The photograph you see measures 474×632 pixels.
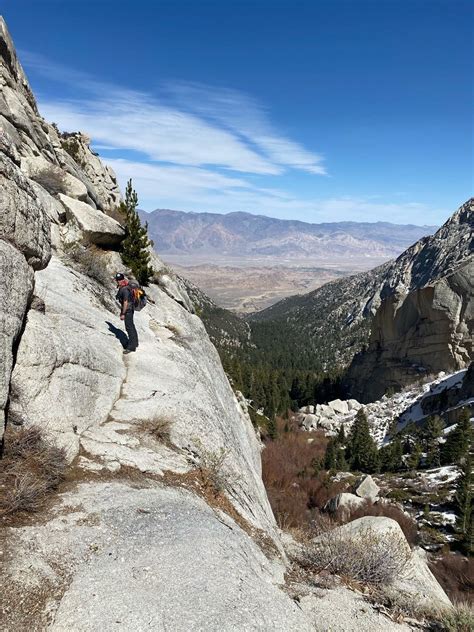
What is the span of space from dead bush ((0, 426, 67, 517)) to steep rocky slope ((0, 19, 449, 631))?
18 cm

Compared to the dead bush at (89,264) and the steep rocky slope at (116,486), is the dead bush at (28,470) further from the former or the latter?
the dead bush at (89,264)

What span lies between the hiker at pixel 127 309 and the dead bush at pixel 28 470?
19.5 ft

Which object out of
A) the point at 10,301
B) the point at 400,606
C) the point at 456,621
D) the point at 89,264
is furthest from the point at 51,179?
the point at 456,621

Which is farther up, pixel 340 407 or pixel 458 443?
pixel 458 443

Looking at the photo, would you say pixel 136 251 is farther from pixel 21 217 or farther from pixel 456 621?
pixel 456 621

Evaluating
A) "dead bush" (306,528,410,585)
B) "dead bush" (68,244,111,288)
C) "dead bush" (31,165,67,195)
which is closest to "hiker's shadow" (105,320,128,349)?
"dead bush" (68,244,111,288)

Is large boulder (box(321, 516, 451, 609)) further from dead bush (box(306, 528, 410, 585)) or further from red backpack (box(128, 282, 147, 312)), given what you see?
red backpack (box(128, 282, 147, 312))

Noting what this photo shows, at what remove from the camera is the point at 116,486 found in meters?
8.03

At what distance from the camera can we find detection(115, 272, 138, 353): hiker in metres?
13.7

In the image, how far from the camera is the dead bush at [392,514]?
3053 centimetres

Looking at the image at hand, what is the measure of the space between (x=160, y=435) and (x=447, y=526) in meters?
34.9

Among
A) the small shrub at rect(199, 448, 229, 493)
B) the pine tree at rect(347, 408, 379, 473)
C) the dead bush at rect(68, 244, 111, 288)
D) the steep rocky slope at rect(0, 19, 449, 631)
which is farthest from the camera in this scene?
the pine tree at rect(347, 408, 379, 473)

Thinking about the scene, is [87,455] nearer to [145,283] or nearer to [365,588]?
[365,588]

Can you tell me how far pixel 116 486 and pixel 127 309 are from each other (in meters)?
6.82
